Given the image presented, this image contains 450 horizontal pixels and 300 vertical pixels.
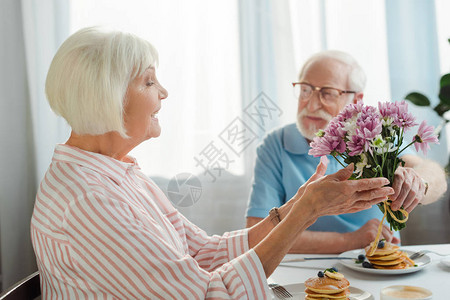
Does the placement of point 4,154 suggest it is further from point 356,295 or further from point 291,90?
point 356,295

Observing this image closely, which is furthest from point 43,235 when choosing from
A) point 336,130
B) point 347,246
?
point 347,246

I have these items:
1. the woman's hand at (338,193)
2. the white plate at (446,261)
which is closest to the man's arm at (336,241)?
the white plate at (446,261)

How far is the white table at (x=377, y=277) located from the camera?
138cm

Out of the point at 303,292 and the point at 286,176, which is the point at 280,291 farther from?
the point at 286,176

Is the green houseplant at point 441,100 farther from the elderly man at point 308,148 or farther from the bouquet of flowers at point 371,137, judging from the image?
the bouquet of flowers at point 371,137

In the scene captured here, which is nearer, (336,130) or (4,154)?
(336,130)

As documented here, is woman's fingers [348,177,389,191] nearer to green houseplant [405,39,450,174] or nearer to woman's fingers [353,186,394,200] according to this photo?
woman's fingers [353,186,394,200]

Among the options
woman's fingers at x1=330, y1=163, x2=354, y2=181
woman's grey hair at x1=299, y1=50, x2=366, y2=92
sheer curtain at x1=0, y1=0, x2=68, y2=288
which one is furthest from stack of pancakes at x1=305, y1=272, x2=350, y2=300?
sheer curtain at x1=0, y1=0, x2=68, y2=288

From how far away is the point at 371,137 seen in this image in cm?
123

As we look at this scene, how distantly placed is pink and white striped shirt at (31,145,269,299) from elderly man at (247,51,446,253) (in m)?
0.98

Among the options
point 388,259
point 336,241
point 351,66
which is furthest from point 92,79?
point 351,66

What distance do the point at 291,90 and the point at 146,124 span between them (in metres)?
1.87

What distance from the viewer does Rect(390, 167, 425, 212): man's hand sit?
1.36m

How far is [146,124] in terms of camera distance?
1.36 meters
